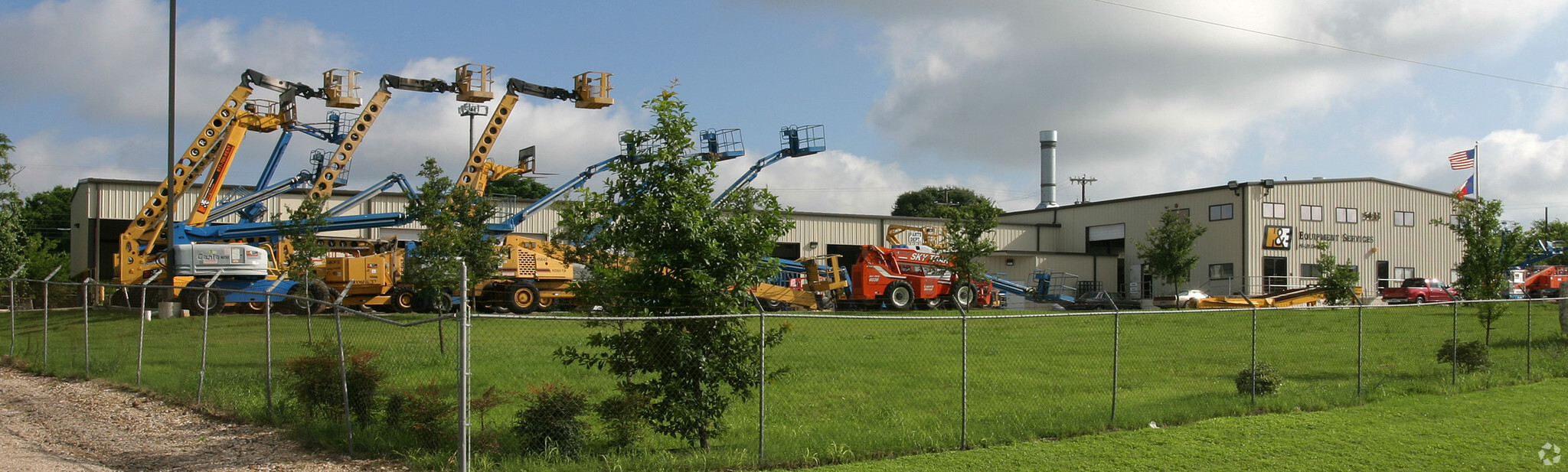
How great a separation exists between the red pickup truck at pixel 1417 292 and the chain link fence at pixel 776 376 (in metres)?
18.9

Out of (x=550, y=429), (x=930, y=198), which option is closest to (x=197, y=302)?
(x=550, y=429)

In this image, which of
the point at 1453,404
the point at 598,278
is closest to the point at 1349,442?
the point at 1453,404

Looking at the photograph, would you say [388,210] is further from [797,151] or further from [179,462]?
[179,462]

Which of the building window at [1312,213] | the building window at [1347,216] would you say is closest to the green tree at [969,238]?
the building window at [1312,213]

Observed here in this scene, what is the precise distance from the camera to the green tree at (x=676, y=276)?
9.09m

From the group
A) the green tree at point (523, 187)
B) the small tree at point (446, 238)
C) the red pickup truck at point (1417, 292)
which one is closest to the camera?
the small tree at point (446, 238)

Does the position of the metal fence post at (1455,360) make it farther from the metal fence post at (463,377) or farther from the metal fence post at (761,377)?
the metal fence post at (463,377)

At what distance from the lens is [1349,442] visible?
10234mm

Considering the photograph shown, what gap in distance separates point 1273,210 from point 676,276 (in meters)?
44.2

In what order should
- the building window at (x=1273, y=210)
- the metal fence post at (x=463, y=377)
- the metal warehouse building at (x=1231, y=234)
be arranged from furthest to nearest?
the building window at (x=1273, y=210) < the metal warehouse building at (x=1231, y=234) < the metal fence post at (x=463, y=377)

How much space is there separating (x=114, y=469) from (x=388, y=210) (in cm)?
3441

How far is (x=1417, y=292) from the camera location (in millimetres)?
40906

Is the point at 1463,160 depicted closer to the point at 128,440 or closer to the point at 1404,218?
the point at 1404,218

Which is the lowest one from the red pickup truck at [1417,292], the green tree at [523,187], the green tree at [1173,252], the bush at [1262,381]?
the red pickup truck at [1417,292]
